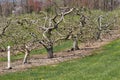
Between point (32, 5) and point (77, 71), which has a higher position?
point (77, 71)

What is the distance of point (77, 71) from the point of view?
1477cm

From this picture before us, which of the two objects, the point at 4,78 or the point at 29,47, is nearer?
the point at 4,78

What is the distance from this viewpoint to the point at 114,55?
18984 mm

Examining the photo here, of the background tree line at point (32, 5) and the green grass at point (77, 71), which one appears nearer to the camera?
the green grass at point (77, 71)

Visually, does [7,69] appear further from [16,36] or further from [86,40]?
[86,40]

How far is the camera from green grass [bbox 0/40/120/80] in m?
13.6

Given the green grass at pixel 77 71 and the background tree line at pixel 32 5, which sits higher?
the green grass at pixel 77 71

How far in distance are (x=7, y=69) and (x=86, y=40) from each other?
7.98 metres

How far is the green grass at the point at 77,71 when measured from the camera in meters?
13.6

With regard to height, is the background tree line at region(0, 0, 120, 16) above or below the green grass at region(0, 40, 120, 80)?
below

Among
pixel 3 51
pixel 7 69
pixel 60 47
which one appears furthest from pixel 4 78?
pixel 60 47

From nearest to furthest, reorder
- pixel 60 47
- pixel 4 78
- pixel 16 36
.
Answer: pixel 4 78, pixel 16 36, pixel 60 47

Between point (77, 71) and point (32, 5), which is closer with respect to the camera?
point (77, 71)

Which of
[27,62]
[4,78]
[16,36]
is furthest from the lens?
[16,36]
